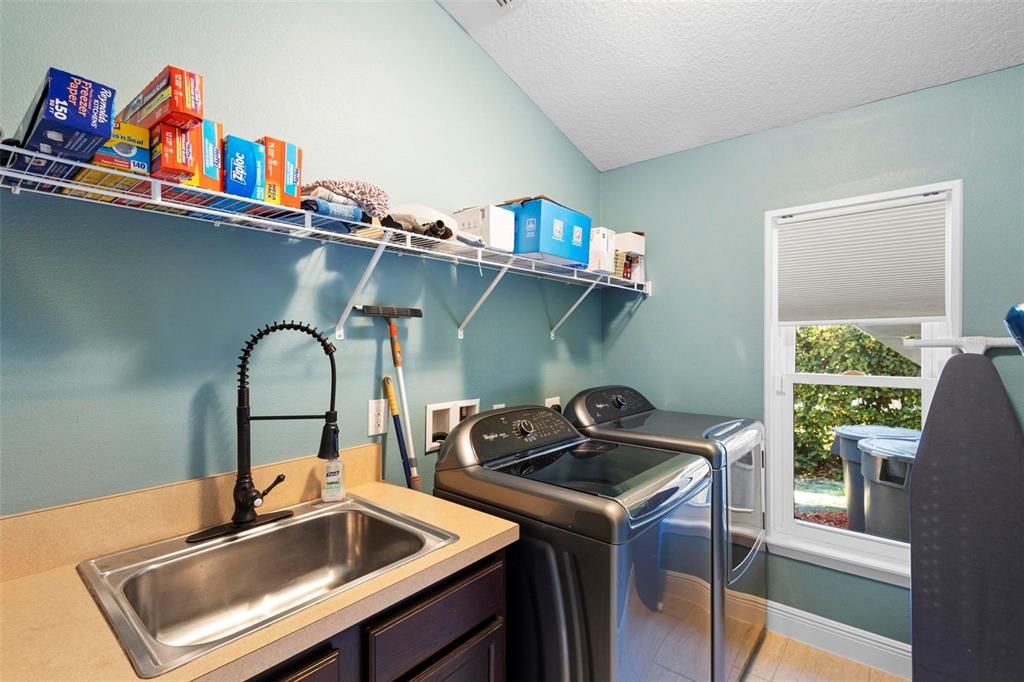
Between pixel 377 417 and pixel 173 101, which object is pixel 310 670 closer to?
pixel 377 417

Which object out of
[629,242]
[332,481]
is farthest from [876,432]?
[332,481]

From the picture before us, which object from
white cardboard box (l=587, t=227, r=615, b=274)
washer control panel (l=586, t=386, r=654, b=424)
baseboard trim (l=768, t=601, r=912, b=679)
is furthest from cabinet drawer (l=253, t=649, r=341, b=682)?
baseboard trim (l=768, t=601, r=912, b=679)

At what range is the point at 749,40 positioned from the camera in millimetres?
1859

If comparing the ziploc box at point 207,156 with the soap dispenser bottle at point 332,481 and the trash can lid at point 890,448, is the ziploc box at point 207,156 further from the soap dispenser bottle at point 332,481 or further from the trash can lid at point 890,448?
the trash can lid at point 890,448

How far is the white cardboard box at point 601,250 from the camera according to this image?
7.13 feet

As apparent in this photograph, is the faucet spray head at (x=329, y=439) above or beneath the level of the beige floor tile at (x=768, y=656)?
above

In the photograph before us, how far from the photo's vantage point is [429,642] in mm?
1043

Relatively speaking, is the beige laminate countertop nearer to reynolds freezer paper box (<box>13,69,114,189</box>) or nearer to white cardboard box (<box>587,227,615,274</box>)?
reynolds freezer paper box (<box>13,69,114,189</box>)

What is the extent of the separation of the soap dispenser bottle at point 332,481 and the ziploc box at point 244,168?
77 centimetres

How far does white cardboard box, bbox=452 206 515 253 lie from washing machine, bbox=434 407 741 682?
63 cm

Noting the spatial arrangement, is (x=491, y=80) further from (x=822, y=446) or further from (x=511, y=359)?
(x=822, y=446)

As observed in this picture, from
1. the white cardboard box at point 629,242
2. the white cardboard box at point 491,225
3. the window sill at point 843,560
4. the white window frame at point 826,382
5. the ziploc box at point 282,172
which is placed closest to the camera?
the ziploc box at point 282,172

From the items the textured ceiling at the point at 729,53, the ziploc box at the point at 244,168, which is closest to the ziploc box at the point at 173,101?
the ziploc box at the point at 244,168

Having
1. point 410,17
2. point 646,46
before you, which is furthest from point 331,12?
point 646,46
